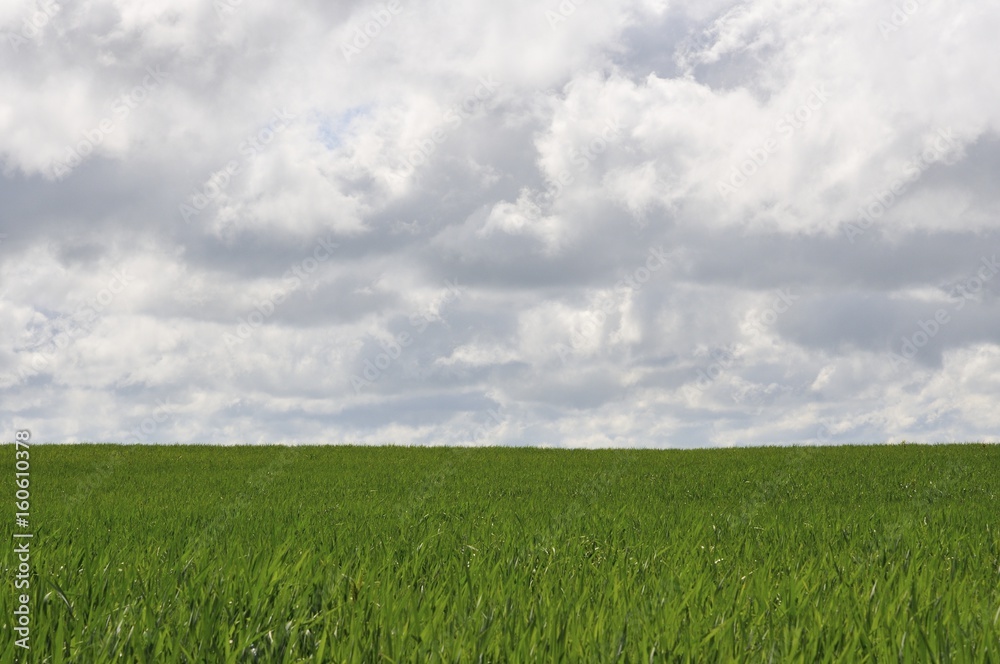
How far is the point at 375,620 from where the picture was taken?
13.5 feet

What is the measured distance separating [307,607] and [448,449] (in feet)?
90.0

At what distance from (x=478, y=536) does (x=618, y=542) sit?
60.9 inches

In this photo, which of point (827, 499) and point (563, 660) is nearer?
point (563, 660)

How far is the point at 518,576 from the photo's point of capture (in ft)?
18.6

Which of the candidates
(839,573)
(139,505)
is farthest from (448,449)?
(839,573)

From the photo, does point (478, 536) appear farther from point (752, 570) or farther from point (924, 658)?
point (924, 658)

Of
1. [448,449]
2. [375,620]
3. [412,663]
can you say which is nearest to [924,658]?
[412,663]

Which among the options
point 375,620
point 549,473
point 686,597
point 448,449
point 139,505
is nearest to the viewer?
point 375,620

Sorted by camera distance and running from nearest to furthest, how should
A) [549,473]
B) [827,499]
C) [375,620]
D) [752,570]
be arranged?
[375,620] → [752,570] → [827,499] → [549,473]

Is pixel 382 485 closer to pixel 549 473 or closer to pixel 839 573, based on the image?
pixel 549 473

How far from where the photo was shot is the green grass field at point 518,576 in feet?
12.3

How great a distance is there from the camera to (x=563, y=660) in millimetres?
3484

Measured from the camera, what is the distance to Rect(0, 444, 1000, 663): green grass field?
3758 millimetres

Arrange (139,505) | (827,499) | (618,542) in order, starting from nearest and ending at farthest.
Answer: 1. (618,542)
2. (139,505)
3. (827,499)
